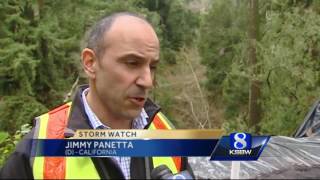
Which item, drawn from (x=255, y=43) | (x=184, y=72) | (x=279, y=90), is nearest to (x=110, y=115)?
(x=279, y=90)

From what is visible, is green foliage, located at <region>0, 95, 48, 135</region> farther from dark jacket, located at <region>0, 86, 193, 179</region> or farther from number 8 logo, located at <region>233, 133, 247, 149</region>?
number 8 logo, located at <region>233, 133, 247, 149</region>

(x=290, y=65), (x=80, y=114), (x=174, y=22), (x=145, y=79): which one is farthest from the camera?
(x=174, y=22)

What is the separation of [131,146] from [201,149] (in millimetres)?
143

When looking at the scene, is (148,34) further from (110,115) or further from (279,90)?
(279,90)

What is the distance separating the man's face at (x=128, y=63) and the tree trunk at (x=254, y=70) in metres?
9.62

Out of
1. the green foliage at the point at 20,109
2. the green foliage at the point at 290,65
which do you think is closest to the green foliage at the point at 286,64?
the green foliage at the point at 290,65

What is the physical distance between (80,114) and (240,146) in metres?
0.44

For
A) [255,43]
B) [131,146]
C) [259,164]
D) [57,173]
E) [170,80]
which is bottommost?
[170,80]

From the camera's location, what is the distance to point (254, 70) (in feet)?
35.4

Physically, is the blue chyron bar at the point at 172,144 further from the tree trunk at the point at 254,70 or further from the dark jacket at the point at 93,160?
the tree trunk at the point at 254,70

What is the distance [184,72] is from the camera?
1639 cm

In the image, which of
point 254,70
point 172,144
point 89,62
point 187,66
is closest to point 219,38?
point 187,66

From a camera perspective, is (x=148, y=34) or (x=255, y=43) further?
(x=255, y=43)

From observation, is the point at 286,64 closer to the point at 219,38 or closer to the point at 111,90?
the point at 111,90
